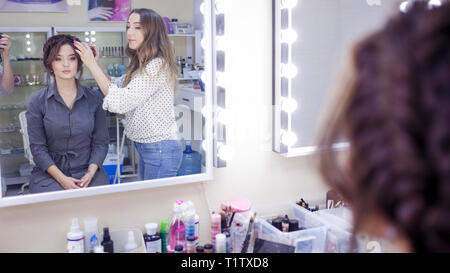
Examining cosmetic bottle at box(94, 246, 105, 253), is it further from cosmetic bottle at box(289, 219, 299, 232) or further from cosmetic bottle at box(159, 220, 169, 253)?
cosmetic bottle at box(289, 219, 299, 232)

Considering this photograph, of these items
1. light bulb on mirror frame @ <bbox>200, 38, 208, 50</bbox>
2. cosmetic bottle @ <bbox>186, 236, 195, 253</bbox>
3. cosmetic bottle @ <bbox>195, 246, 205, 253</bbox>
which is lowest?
cosmetic bottle @ <bbox>195, 246, 205, 253</bbox>

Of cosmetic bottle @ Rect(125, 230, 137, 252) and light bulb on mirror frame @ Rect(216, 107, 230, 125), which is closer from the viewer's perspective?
cosmetic bottle @ Rect(125, 230, 137, 252)

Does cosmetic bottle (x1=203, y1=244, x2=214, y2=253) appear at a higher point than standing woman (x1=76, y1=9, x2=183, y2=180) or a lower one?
lower

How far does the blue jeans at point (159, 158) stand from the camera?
1188mm

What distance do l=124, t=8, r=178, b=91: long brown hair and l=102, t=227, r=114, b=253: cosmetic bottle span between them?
396mm

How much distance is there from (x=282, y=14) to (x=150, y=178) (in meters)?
0.62

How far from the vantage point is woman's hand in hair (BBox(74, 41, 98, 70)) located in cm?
107

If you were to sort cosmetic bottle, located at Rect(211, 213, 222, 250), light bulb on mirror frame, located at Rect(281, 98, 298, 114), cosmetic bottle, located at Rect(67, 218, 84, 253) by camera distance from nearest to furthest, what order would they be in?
cosmetic bottle, located at Rect(67, 218, 84, 253)
cosmetic bottle, located at Rect(211, 213, 222, 250)
light bulb on mirror frame, located at Rect(281, 98, 298, 114)

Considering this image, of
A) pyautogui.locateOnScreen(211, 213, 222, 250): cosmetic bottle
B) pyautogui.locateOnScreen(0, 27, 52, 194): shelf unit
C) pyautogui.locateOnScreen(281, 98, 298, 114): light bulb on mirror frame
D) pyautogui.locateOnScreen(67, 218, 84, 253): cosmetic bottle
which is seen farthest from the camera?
pyautogui.locateOnScreen(281, 98, 298, 114): light bulb on mirror frame

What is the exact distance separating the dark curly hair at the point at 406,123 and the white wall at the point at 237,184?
0.85 meters

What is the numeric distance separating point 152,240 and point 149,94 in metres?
0.40

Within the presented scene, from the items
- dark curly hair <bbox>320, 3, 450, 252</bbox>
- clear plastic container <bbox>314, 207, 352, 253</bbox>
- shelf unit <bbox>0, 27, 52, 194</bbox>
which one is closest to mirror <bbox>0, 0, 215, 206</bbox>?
shelf unit <bbox>0, 27, 52, 194</bbox>
